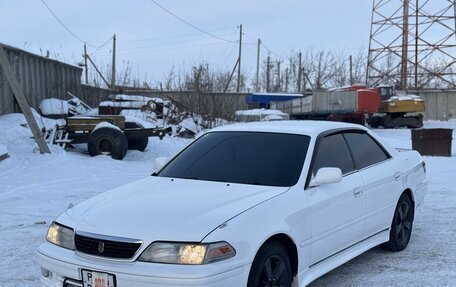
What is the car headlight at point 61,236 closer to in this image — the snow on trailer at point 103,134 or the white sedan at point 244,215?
the white sedan at point 244,215

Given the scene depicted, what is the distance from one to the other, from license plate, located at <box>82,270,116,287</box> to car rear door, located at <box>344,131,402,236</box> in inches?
98.7

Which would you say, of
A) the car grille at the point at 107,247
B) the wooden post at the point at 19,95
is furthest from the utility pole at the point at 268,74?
the car grille at the point at 107,247

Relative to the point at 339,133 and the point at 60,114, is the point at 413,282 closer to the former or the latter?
the point at 339,133

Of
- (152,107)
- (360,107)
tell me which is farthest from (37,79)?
(360,107)

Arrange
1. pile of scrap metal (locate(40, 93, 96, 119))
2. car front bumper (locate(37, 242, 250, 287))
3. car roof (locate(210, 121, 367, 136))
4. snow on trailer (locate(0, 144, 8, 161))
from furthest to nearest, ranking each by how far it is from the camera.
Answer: pile of scrap metal (locate(40, 93, 96, 119)) → snow on trailer (locate(0, 144, 8, 161)) → car roof (locate(210, 121, 367, 136)) → car front bumper (locate(37, 242, 250, 287))

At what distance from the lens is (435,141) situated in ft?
46.6

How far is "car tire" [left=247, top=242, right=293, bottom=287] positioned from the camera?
344cm

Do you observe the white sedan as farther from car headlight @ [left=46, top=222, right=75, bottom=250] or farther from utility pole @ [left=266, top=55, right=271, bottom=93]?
utility pole @ [left=266, top=55, right=271, bottom=93]

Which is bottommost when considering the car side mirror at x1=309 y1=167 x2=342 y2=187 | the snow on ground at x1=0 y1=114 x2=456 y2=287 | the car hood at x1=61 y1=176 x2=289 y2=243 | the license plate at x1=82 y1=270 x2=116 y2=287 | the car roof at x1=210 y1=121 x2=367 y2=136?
the snow on ground at x1=0 y1=114 x2=456 y2=287

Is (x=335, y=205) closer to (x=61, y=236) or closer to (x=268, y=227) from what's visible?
(x=268, y=227)

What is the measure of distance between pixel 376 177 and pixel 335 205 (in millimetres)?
922

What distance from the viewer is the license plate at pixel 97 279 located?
10.6 feet

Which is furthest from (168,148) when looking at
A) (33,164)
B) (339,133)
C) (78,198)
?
(339,133)

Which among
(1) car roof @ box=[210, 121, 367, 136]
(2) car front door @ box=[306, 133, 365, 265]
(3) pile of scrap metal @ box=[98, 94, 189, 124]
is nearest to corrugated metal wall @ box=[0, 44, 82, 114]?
(3) pile of scrap metal @ box=[98, 94, 189, 124]
